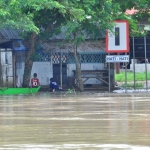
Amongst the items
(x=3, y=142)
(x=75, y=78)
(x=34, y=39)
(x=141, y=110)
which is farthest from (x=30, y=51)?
(x=3, y=142)

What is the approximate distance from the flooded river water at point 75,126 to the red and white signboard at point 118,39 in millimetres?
7957

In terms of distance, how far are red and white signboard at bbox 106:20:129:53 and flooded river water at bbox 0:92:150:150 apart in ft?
26.1

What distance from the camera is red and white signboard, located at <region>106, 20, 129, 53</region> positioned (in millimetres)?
29234

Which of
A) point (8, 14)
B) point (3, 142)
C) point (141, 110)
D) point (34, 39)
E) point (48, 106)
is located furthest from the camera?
point (34, 39)

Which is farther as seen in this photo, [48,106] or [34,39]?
[34,39]

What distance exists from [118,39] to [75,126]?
50.6 feet

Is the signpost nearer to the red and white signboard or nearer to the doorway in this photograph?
the red and white signboard

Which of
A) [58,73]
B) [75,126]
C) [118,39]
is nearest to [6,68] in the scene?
[58,73]

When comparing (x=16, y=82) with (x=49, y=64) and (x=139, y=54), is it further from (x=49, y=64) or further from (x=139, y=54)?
(x=139, y=54)

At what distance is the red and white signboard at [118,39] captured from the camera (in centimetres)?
2923

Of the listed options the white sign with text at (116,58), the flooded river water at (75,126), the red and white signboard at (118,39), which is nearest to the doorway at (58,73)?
the white sign with text at (116,58)

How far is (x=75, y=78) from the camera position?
31.8 meters

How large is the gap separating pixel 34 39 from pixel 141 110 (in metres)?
11.7

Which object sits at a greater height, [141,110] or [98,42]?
[98,42]
